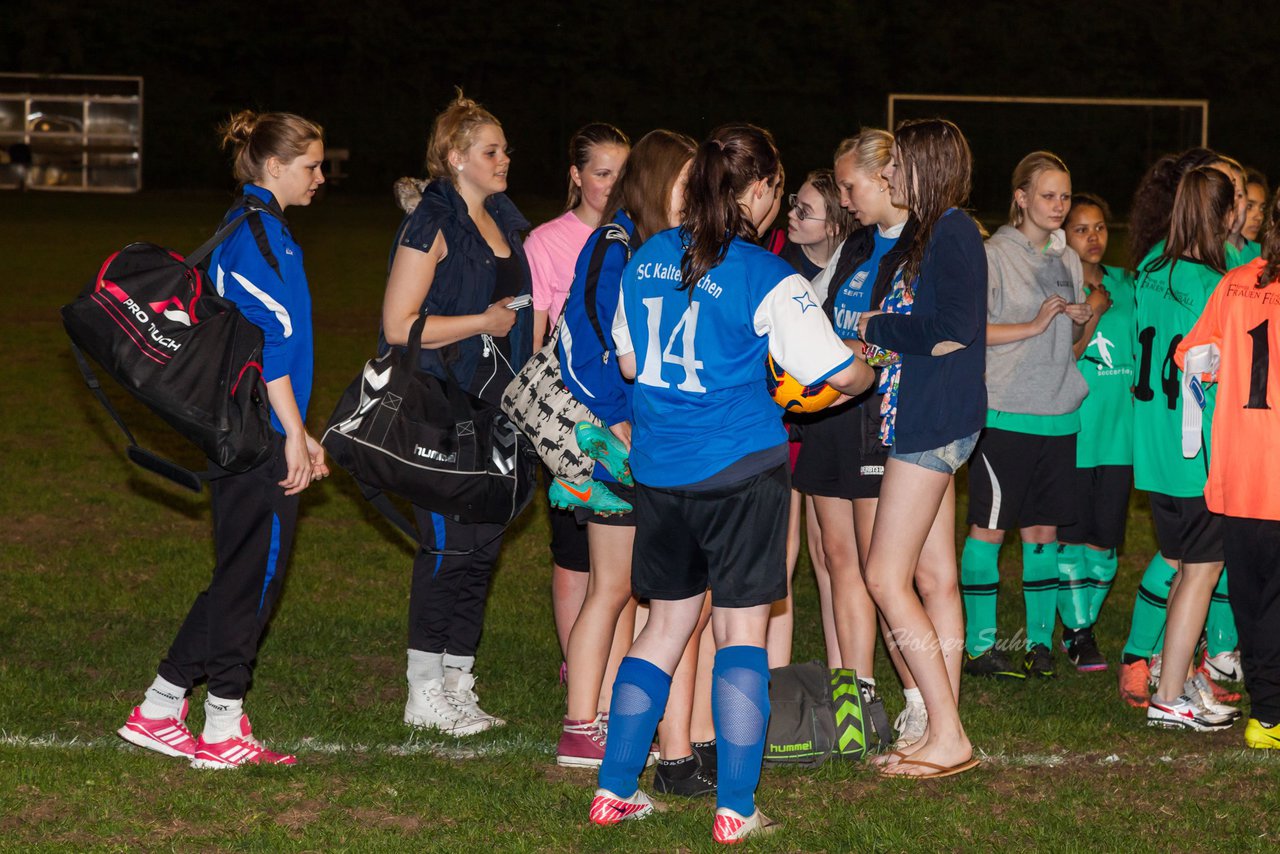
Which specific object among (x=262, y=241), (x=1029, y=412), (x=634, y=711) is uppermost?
(x=262, y=241)

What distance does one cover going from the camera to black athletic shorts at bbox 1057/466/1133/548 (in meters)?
5.38

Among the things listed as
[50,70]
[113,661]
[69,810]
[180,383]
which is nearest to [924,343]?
[180,383]

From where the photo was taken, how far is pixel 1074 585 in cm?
539

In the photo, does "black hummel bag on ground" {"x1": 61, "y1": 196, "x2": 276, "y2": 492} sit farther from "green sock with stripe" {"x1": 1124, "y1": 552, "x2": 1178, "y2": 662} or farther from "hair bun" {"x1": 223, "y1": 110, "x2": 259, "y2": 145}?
"green sock with stripe" {"x1": 1124, "y1": 552, "x2": 1178, "y2": 662}

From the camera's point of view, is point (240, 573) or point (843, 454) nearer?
point (240, 573)

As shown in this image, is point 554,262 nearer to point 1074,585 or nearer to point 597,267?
point 597,267

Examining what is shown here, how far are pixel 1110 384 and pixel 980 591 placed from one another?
3.13 feet

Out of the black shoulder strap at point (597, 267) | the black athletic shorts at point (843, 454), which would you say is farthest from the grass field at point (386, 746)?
the black shoulder strap at point (597, 267)

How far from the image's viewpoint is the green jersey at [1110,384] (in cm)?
540

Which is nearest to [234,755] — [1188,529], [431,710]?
[431,710]

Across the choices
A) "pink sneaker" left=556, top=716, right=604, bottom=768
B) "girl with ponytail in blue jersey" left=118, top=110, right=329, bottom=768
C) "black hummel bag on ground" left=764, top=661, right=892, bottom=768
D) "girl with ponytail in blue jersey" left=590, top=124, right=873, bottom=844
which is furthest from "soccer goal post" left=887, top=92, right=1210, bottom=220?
"girl with ponytail in blue jersey" left=590, top=124, right=873, bottom=844

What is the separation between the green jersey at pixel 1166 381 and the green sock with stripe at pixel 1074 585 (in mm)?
687

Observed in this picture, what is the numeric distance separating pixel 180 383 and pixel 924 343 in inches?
77.7

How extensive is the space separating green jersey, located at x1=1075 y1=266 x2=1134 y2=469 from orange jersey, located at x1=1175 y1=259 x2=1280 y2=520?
3.10 ft
